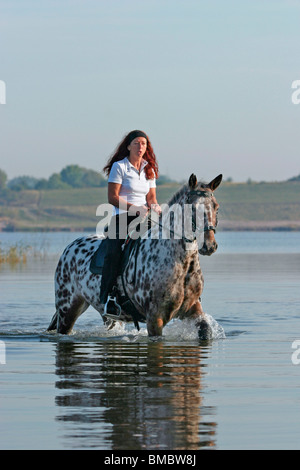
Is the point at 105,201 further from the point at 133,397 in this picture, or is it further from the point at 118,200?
the point at 133,397

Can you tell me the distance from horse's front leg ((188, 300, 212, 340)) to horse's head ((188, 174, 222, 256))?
3.50 feet

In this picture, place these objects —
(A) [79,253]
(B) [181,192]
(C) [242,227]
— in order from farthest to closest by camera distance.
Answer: (C) [242,227] < (A) [79,253] < (B) [181,192]

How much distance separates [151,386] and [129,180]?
10.8ft

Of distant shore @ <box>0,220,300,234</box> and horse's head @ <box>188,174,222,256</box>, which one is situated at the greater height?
distant shore @ <box>0,220,300,234</box>

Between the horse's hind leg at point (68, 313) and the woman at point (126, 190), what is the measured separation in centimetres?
111

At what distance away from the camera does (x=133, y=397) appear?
8.49m

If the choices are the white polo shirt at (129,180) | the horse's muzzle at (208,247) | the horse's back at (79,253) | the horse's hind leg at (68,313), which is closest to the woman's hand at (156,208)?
the white polo shirt at (129,180)

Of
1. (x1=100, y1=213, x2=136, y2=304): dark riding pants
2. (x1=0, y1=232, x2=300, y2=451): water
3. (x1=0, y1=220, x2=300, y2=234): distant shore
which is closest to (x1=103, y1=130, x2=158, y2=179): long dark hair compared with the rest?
(x1=100, y1=213, x2=136, y2=304): dark riding pants

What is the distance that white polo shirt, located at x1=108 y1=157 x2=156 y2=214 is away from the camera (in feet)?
38.5

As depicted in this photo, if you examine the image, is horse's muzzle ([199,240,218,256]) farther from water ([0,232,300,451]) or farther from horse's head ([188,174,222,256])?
water ([0,232,300,451])

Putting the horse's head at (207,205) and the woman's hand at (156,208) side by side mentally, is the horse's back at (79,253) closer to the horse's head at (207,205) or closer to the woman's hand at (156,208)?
the woman's hand at (156,208)

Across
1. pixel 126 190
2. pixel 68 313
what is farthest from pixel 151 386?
pixel 68 313

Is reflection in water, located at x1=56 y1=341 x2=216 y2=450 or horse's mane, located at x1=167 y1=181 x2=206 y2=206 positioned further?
horse's mane, located at x1=167 y1=181 x2=206 y2=206

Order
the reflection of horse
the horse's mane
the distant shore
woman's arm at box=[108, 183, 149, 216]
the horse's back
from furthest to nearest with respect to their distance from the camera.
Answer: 1. the distant shore
2. the horse's back
3. woman's arm at box=[108, 183, 149, 216]
4. the horse's mane
5. the reflection of horse
